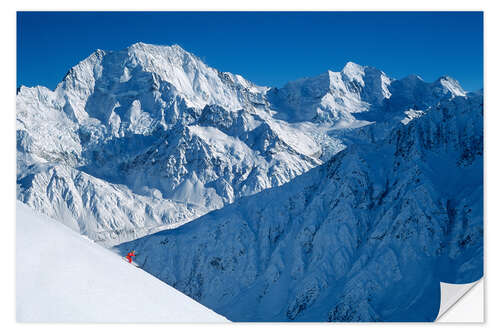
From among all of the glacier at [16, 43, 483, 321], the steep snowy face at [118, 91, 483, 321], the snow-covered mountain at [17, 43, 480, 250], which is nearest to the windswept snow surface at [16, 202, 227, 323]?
the glacier at [16, 43, 483, 321]

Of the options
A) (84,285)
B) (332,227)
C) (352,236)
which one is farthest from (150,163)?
(84,285)

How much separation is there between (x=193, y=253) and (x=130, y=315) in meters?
74.7

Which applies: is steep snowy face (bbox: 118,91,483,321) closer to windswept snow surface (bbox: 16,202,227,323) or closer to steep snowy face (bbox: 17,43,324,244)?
windswept snow surface (bbox: 16,202,227,323)

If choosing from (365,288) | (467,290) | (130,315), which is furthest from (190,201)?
(130,315)

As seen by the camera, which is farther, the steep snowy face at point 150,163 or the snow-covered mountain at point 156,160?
the snow-covered mountain at point 156,160

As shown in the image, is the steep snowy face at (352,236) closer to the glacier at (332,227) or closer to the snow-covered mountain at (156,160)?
the glacier at (332,227)

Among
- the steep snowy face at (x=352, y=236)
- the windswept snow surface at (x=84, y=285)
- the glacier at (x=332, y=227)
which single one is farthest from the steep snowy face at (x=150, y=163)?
the windswept snow surface at (x=84, y=285)

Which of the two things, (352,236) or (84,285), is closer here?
(84,285)

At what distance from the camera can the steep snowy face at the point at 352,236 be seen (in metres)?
57.8

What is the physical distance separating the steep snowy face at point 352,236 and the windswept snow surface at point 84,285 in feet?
123

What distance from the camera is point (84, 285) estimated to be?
1345 centimetres

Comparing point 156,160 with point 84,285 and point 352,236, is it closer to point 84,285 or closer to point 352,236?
point 352,236

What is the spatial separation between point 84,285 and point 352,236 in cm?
5841
